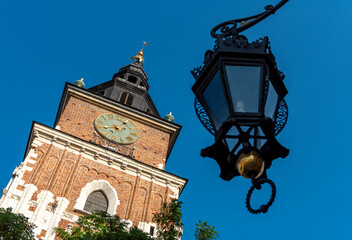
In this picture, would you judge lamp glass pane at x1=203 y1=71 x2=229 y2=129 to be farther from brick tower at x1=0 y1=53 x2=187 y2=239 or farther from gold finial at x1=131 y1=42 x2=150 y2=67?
gold finial at x1=131 y1=42 x2=150 y2=67

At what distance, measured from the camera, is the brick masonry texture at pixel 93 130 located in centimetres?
2208

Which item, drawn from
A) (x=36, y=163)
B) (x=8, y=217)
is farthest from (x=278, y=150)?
(x=36, y=163)

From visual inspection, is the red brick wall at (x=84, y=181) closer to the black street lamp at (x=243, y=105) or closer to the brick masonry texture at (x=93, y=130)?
the brick masonry texture at (x=93, y=130)

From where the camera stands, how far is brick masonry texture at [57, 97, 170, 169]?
2208cm

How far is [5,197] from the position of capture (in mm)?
17125

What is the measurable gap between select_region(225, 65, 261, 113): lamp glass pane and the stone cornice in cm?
1793

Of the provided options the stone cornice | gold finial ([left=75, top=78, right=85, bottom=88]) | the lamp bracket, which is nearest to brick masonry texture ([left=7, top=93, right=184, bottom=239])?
the stone cornice

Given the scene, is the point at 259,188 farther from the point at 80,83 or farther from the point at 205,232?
the point at 80,83

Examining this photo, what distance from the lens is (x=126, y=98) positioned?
91.6ft

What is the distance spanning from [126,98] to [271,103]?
81.7 ft

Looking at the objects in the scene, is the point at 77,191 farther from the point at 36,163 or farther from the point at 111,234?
the point at 111,234

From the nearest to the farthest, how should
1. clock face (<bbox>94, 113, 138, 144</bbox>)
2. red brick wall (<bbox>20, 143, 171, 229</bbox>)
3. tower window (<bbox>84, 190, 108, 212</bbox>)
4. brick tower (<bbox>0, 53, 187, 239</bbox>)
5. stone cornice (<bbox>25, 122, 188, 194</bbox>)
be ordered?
brick tower (<bbox>0, 53, 187, 239</bbox>), red brick wall (<bbox>20, 143, 171, 229</bbox>), tower window (<bbox>84, 190, 108, 212</bbox>), stone cornice (<bbox>25, 122, 188, 194</bbox>), clock face (<bbox>94, 113, 138, 144</bbox>)

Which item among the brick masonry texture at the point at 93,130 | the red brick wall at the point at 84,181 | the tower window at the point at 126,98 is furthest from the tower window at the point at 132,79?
the red brick wall at the point at 84,181

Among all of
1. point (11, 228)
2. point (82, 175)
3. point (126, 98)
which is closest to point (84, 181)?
point (82, 175)
